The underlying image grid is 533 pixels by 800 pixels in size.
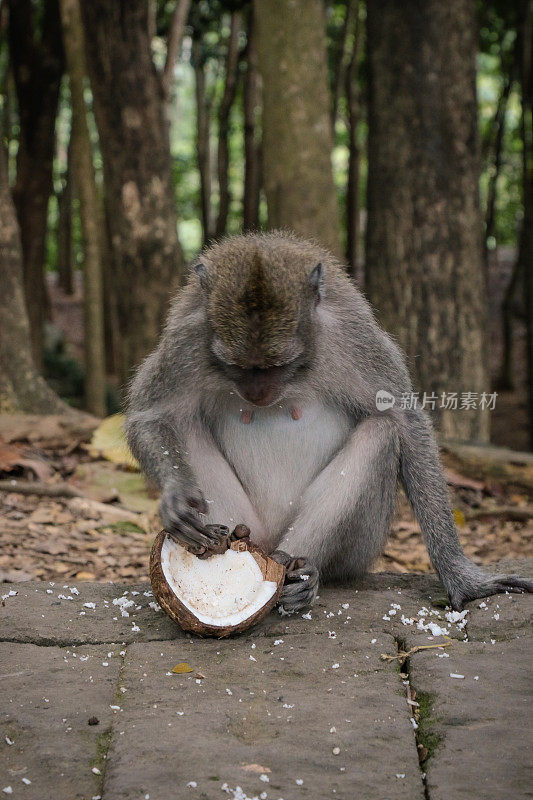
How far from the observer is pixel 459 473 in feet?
22.7

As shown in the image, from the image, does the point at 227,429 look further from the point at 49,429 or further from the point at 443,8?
the point at 443,8

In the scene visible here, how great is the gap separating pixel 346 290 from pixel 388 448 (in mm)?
773

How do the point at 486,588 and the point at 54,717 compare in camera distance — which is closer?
the point at 54,717

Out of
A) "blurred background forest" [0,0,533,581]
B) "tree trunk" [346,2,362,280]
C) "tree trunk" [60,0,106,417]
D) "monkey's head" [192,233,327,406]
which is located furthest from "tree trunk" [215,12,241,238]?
"monkey's head" [192,233,327,406]

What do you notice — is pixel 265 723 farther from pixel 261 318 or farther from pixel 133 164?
pixel 133 164

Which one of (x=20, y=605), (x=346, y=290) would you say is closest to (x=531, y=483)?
(x=346, y=290)

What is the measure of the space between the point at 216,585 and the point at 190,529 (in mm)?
250

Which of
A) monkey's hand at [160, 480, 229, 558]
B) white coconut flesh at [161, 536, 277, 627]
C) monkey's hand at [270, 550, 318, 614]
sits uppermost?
monkey's hand at [160, 480, 229, 558]

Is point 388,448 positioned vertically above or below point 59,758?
above

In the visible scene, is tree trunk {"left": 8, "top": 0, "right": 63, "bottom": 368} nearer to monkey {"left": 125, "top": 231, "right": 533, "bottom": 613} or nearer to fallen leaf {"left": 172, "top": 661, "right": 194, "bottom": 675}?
monkey {"left": 125, "top": 231, "right": 533, "bottom": 613}

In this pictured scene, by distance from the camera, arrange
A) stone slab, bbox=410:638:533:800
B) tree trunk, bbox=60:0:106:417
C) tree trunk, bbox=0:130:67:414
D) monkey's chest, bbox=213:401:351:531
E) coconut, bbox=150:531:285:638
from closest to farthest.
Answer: stone slab, bbox=410:638:533:800 < coconut, bbox=150:531:285:638 < monkey's chest, bbox=213:401:351:531 < tree trunk, bbox=0:130:67:414 < tree trunk, bbox=60:0:106:417

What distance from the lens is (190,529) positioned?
3.55 meters

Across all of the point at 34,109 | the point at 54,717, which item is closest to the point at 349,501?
the point at 54,717

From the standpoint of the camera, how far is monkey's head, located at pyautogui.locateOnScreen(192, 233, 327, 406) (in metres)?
3.57
